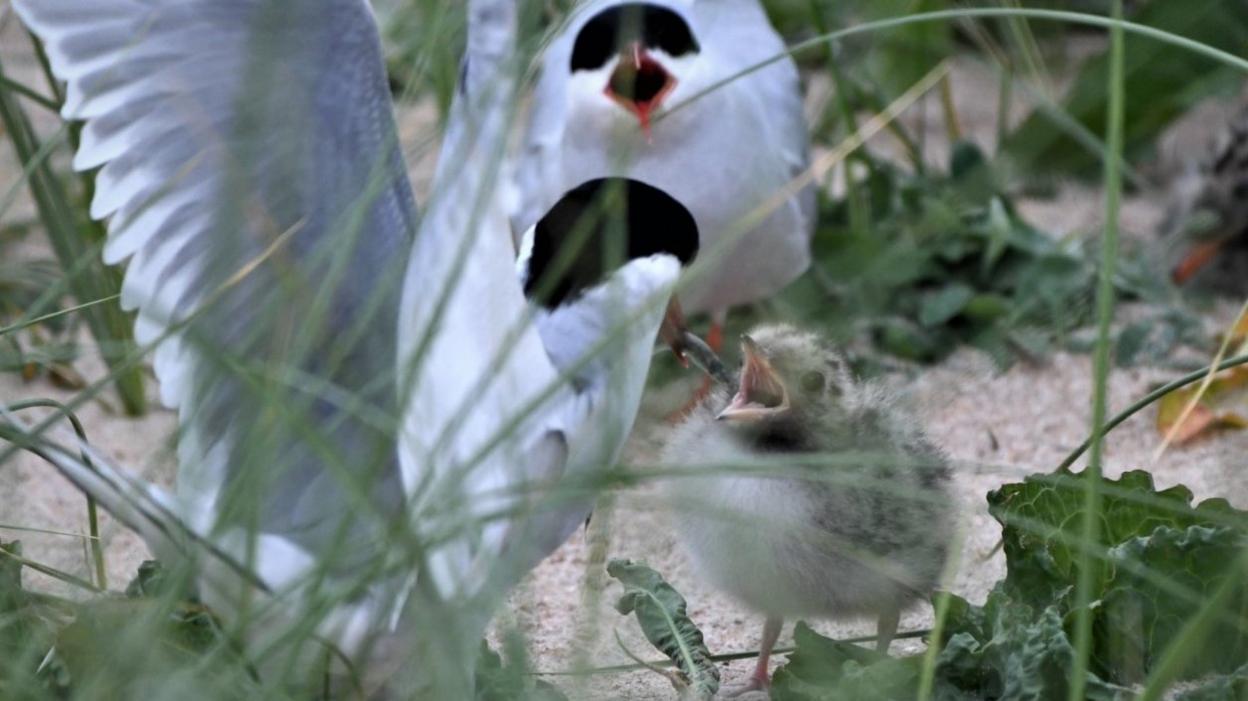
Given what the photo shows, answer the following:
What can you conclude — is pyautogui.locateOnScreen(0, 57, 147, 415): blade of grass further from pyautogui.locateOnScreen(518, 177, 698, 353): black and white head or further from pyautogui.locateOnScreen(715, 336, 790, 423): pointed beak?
pyautogui.locateOnScreen(715, 336, 790, 423): pointed beak

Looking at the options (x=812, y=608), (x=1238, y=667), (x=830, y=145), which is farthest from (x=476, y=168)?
(x=830, y=145)

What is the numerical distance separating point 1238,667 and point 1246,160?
6.85 ft

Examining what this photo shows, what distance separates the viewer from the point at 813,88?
4.14 m

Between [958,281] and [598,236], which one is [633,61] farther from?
[598,236]

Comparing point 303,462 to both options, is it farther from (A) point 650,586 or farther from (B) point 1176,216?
(B) point 1176,216

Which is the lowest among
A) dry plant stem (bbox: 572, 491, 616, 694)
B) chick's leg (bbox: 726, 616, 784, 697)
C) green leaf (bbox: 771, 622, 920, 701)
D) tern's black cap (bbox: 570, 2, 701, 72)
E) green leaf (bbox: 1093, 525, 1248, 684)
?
chick's leg (bbox: 726, 616, 784, 697)

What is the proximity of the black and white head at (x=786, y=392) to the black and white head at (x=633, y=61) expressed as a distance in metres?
1.00

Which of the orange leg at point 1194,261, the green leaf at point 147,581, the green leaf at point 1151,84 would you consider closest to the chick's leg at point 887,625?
the green leaf at point 147,581

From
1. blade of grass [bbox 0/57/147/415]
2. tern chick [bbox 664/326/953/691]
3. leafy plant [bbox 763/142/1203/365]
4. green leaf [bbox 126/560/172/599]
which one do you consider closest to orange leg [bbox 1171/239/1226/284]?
leafy plant [bbox 763/142/1203/365]

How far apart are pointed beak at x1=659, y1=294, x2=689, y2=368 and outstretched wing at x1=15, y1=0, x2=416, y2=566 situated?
2.06ft

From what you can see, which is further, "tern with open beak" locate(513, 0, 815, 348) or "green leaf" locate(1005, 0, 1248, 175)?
"green leaf" locate(1005, 0, 1248, 175)

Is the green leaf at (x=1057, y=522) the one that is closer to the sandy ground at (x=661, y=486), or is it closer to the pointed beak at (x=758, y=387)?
the sandy ground at (x=661, y=486)

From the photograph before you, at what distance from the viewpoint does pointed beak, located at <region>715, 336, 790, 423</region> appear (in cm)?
192

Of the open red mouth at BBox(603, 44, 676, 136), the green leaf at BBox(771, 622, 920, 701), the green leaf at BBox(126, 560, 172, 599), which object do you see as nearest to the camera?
the green leaf at BBox(771, 622, 920, 701)
